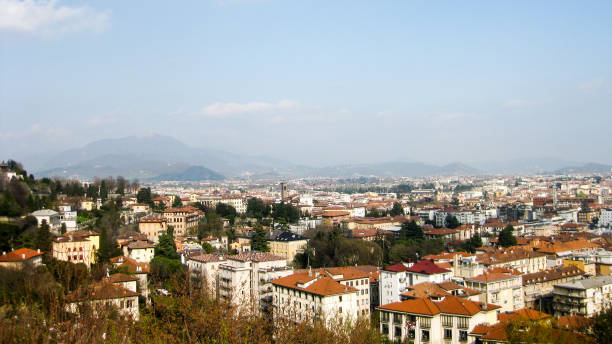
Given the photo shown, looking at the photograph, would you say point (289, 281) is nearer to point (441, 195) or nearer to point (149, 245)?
point (149, 245)

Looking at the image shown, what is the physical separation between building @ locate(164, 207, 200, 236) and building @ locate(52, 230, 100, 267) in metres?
11.2

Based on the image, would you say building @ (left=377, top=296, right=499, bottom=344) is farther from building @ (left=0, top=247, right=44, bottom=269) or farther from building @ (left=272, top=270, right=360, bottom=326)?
building @ (left=0, top=247, right=44, bottom=269)

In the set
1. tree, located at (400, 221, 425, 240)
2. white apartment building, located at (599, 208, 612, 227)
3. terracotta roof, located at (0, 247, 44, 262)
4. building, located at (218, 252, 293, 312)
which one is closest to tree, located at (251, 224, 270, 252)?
building, located at (218, 252, 293, 312)

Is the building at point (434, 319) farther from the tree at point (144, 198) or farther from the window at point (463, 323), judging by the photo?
the tree at point (144, 198)

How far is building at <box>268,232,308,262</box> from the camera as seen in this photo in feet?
102

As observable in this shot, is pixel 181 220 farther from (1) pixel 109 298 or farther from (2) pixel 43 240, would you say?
(1) pixel 109 298

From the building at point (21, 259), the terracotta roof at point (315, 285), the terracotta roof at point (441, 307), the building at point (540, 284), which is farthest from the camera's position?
the building at point (540, 284)

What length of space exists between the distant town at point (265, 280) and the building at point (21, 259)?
9cm

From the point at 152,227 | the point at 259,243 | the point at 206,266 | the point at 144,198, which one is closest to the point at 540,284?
the point at 206,266

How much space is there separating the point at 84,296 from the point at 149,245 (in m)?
17.0

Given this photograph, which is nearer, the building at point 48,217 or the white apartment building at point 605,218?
the building at point 48,217

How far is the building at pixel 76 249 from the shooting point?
77.0 ft

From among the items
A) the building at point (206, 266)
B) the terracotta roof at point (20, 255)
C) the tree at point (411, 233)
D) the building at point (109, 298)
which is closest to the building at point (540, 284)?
the tree at point (411, 233)

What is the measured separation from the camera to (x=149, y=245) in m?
27.0
